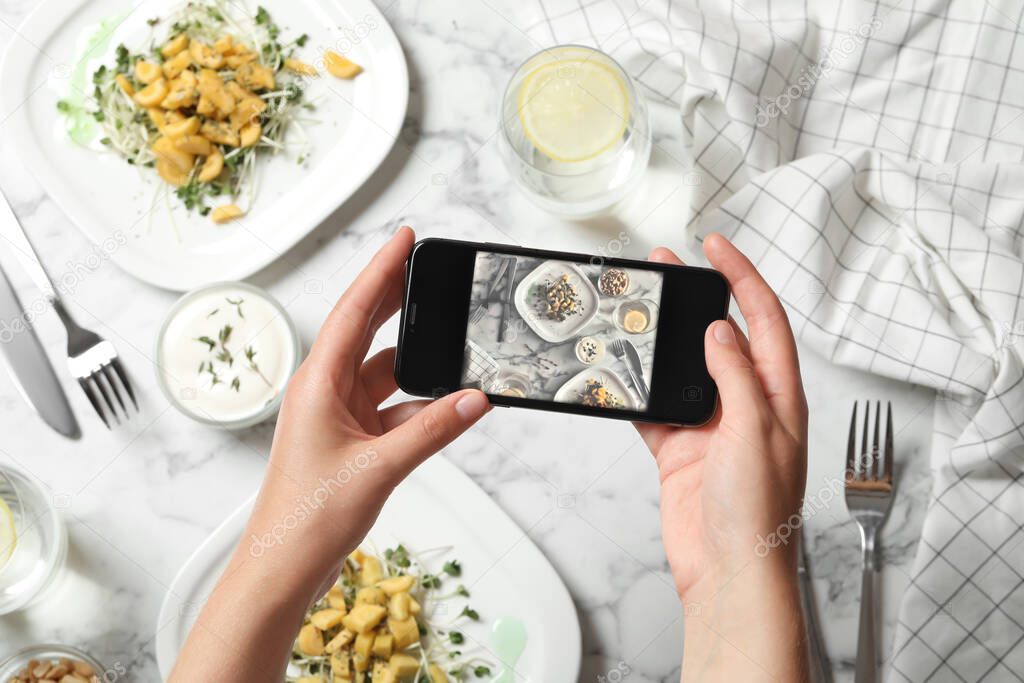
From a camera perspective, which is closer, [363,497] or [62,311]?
[363,497]

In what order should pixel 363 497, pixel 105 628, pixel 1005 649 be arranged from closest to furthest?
pixel 363 497 → pixel 1005 649 → pixel 105 628

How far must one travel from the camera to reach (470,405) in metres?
0.88

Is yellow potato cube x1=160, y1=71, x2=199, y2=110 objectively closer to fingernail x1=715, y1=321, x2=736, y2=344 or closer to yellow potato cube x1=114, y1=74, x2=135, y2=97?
yellow potato cube x1=114, y1=74, x2=135, y2=97

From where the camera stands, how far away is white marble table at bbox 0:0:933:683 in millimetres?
1181

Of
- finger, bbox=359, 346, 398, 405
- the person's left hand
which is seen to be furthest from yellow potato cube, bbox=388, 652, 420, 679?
finger, bbox=359, 346, 398, 405

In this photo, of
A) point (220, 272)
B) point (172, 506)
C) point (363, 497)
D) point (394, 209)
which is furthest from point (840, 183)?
point (172, 506)

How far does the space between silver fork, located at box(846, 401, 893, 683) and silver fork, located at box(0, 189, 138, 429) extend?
953 millimetres

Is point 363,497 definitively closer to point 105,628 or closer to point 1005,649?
point 105,628

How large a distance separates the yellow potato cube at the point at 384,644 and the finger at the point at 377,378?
0.30 meters

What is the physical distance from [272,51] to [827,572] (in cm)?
101

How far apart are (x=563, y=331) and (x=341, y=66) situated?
54 cm

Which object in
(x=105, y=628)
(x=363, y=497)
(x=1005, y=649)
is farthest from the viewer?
(x=105, y=628)

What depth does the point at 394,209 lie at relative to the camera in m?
1.24

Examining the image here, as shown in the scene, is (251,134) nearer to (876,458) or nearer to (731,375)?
(731,375)
